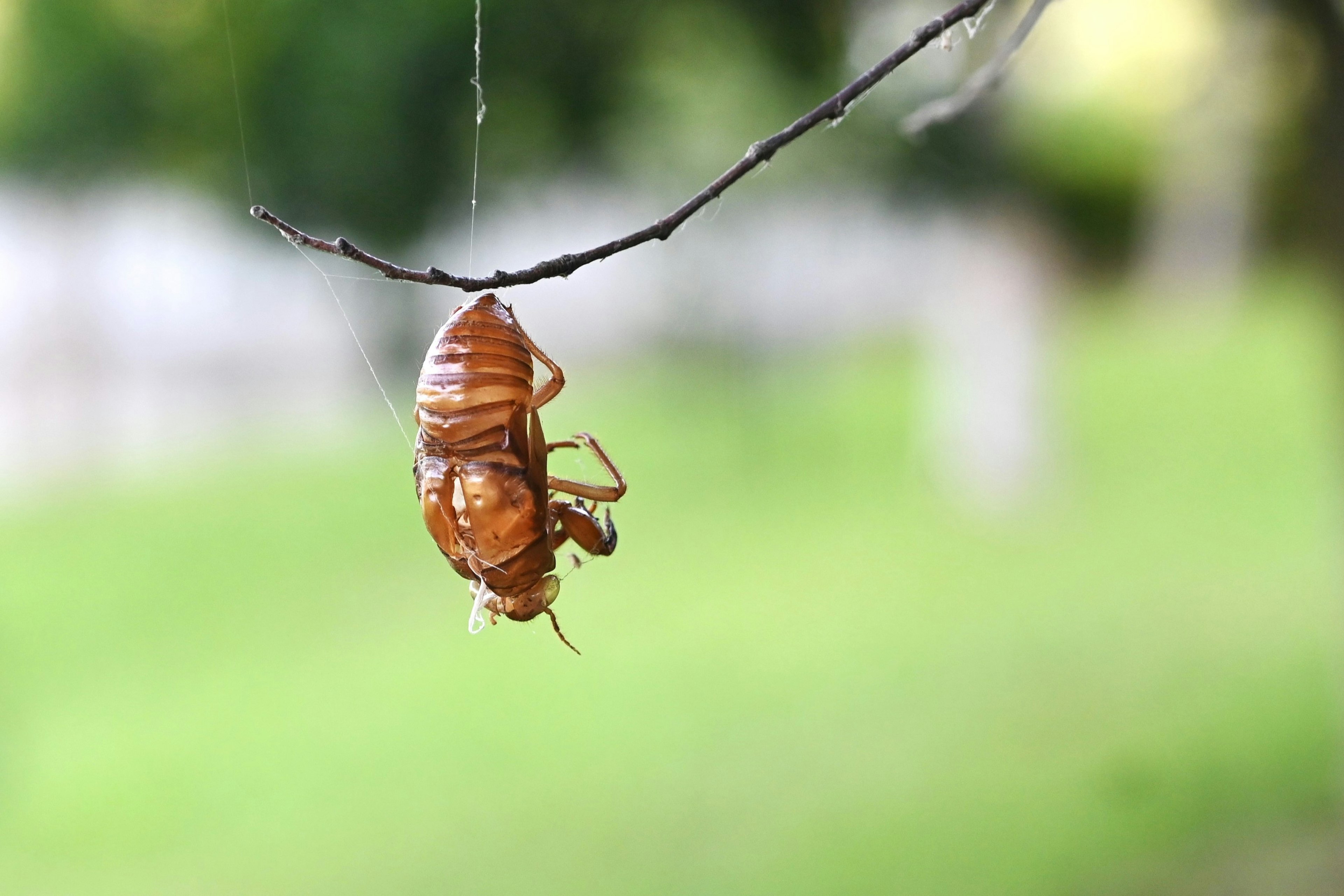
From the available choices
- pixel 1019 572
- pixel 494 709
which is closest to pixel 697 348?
pixel 494 709

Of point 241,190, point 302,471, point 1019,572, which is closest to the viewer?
point 241,190

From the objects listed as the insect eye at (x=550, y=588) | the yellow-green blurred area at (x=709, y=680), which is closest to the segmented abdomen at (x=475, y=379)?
the insect eye at (x=550, y=588)

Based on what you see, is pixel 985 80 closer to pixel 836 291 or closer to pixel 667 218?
pixel 667 218

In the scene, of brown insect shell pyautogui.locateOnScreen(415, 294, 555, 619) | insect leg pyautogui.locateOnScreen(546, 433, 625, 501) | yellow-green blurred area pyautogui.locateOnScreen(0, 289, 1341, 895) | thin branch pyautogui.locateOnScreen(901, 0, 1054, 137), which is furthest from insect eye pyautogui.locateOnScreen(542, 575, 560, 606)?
yellow-green blurred area pyautogui.locateOnScreen(0, 289, 1341, 895)

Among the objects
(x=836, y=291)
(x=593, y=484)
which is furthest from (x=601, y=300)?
(x=593, y=484)

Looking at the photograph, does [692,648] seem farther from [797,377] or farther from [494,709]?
[797,377]

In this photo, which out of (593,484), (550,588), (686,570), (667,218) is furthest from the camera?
(686,570)

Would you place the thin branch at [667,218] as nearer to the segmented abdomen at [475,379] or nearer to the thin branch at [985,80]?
the thin branch at [985,80]
